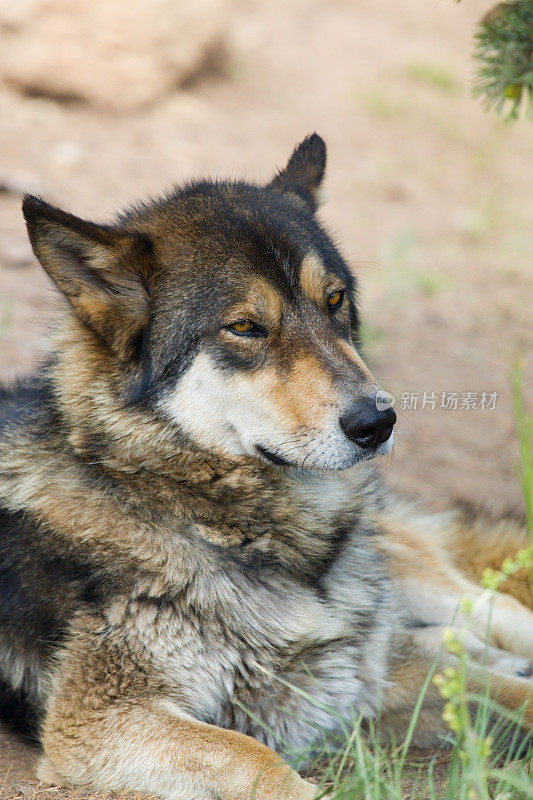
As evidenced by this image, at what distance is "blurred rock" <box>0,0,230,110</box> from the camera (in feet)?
30.6

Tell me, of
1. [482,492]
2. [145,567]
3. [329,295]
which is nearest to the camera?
[145,567]

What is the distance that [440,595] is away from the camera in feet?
13.2

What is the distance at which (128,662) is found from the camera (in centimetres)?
291

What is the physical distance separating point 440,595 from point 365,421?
148cm

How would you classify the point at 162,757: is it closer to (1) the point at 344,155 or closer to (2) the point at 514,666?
(2) the point at 514,666

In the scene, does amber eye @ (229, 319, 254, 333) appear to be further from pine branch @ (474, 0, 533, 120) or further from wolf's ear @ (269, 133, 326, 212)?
pine branch @ (474, 0, 533, 120)

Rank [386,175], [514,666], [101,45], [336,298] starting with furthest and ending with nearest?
1. [386,175]
2. [101,45]
3. [514,666]
4. [336,298]

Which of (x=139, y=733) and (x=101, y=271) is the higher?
(x=101, y=271)

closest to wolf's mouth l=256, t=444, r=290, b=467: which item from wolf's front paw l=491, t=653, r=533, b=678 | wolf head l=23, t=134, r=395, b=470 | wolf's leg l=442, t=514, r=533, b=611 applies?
wolf head l=23, t=134, r=395, b=470

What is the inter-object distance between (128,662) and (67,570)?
0.40 m

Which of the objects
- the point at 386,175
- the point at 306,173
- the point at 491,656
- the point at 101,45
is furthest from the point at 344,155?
the point at 491,656

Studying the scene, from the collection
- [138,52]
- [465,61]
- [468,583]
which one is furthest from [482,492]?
[465,61]

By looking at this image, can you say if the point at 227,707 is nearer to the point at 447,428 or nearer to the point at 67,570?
the point at 67,570

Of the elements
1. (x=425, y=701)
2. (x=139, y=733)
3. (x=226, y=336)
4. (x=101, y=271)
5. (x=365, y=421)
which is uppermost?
(x=101, y=271)
